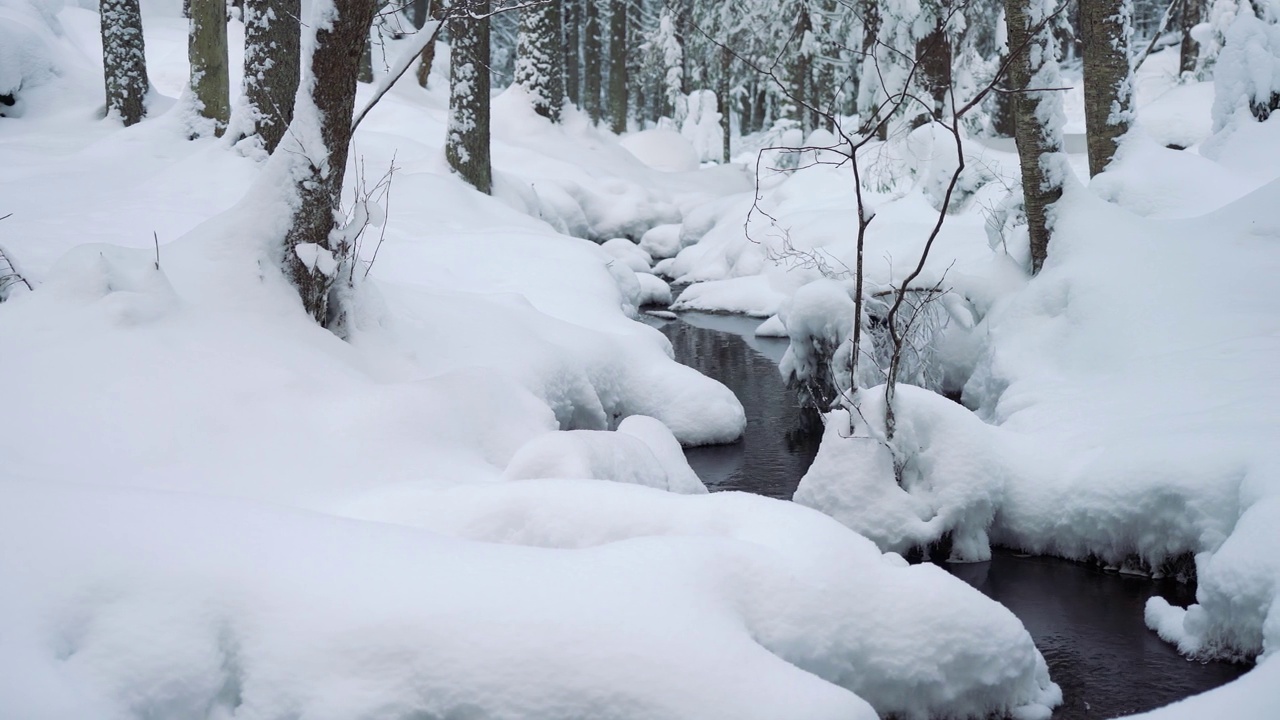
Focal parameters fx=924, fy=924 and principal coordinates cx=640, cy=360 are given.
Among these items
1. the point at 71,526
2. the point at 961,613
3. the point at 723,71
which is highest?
the point at 723,71

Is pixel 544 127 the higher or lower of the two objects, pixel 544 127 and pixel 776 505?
the higher

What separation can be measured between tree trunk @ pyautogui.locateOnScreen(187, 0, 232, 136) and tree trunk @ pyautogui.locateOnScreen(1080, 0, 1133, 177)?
941 cm

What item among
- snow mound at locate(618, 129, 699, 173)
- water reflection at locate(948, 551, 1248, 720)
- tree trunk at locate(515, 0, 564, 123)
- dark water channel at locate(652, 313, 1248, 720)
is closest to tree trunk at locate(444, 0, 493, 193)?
tree trunk at locate(515, 0, 564, 123)

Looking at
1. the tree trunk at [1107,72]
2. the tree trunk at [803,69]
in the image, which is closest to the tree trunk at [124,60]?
the tree trunk at [1107,72]

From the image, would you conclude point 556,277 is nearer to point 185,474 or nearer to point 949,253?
point 949,253

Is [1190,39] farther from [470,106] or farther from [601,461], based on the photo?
[601,461]

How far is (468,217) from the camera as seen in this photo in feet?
37.5

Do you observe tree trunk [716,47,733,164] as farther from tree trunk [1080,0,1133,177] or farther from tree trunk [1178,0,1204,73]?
tree trunk [1080,0,1133,177]

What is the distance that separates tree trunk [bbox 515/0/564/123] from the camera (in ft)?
55.7

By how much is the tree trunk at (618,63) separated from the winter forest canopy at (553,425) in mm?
12739

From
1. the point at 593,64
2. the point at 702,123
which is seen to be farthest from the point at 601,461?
the point at 702,123

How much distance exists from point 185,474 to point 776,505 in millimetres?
2481

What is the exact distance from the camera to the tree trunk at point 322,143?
5211 millimetres

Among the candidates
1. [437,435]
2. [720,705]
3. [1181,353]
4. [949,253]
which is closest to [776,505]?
[720,705]
